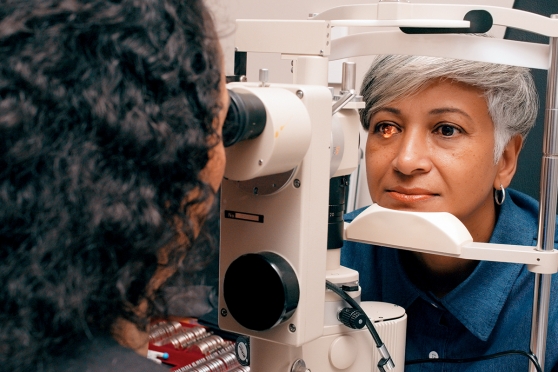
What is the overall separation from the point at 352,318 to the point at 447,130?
50 centimetres

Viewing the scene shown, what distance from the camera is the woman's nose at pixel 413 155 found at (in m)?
1.24

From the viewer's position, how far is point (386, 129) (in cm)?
133

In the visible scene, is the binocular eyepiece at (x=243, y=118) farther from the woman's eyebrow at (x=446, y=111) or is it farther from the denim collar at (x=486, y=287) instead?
the denim collar at (x=486, y=287)

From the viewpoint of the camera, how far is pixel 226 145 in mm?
772

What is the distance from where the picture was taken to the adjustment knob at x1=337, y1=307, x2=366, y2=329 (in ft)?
3.07

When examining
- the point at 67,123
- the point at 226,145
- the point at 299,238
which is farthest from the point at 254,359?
the point at 67,123

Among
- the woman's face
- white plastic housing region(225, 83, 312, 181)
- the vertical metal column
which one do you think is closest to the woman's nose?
the woman's face

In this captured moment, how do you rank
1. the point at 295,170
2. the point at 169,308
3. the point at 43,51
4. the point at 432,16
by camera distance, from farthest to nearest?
the point at 432,16, the point at 295,170, the point at 169,308, the point at 43,51

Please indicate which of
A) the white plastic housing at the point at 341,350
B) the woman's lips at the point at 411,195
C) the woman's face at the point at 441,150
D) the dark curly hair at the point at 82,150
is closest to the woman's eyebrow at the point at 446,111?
the woman's face at the point at 441,150

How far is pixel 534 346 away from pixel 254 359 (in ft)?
1.44

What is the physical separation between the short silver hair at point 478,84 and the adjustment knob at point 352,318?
51cm

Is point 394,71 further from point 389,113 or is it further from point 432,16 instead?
point 432,16

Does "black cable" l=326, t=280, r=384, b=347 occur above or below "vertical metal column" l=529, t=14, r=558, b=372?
below

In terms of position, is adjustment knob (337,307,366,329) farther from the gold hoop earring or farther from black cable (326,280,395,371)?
the gold hoop earring
